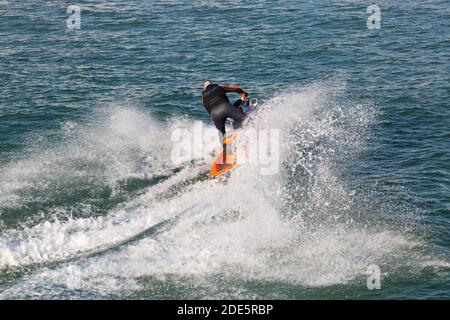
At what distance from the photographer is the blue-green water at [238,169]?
16172mm

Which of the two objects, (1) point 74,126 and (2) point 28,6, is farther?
(2) point 28,6

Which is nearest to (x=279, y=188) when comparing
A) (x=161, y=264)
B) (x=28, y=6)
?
(x=161, y=264)

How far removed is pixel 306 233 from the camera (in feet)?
58.2

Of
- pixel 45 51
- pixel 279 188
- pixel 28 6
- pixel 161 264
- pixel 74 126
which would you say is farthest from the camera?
pixel 28 6

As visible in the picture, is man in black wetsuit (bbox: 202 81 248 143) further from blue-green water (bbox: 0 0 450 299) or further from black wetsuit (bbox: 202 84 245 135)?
blue-green water (bbox: 0 0 450 299)

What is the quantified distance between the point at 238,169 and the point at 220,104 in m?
1.93

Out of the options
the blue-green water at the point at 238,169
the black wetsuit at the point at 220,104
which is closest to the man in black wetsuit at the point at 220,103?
Answer: the black wetsuit at the point at 220,104

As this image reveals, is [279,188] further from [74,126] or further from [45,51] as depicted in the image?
[45,51]

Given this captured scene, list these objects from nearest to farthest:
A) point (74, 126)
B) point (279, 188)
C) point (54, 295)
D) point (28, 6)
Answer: point (54, 295) → point (279, 188) → point (74, 126) → point (28, 6)

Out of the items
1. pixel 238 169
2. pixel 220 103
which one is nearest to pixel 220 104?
pixel 220 103

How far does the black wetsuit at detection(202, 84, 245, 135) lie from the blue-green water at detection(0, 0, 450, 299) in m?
1.69

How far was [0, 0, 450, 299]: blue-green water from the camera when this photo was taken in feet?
53.1

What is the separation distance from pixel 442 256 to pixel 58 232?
917cm

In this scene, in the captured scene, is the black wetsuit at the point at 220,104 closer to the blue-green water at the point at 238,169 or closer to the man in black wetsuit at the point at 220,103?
the man in black wetsuit at the point at 220,103
